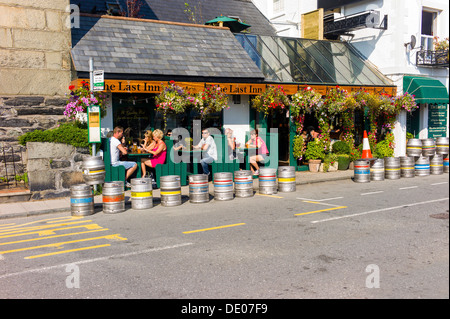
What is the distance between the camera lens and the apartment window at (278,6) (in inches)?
922

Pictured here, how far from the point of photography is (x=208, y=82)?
14.6m

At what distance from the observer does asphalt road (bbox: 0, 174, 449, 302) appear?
498cm

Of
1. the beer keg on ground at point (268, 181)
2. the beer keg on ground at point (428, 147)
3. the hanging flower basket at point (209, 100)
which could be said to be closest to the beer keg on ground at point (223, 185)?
the beer keg on ground at point (268, 181)

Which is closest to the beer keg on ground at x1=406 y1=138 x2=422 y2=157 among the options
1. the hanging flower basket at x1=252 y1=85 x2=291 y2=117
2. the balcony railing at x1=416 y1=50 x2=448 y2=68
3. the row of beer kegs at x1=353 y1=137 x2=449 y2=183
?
the row of beer kegs at x1=353 y1=137 x2=449 y2=183

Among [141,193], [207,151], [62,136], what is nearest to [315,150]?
[207,151]

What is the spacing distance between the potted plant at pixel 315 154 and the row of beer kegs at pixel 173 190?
428cm

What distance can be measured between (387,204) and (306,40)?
1127 cm

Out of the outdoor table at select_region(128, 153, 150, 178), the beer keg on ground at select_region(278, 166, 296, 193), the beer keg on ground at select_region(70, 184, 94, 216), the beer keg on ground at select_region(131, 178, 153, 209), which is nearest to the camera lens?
the beer keg on ground at select_region(70, 184, 94, 216)

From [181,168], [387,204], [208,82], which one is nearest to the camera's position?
[387,204]

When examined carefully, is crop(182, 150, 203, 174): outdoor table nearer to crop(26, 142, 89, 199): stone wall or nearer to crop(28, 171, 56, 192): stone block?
crop(26, 142, 89, 199): stone wall

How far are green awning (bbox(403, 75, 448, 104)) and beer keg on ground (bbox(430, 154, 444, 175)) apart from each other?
424 centimetres

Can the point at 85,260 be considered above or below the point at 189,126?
below
